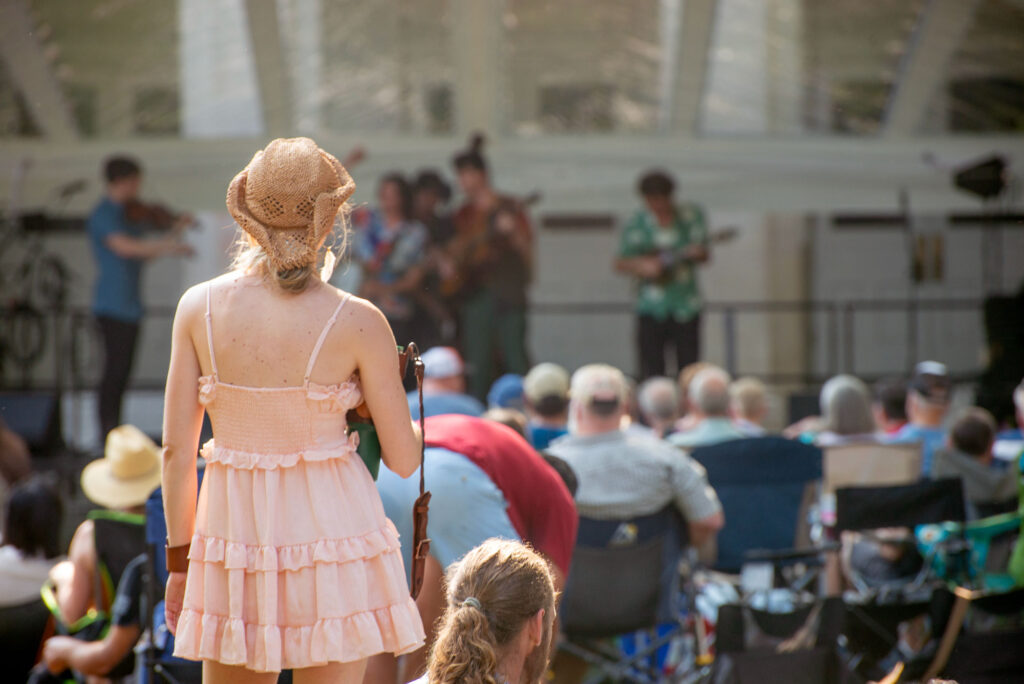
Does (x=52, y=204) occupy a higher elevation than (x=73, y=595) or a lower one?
higher

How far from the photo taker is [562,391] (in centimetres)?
465

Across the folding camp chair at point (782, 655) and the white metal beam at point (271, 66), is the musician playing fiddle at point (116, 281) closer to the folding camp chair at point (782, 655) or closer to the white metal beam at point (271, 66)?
the white metal beam at point (271, 66)

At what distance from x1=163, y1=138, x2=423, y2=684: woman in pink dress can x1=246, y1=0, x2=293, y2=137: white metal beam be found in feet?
21.1

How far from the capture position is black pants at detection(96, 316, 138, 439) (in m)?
6.75

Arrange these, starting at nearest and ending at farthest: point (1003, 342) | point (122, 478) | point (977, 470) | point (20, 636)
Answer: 1. point (20, 636)
2. point (122, 478)
3. point (977, 470)
4. point (1003, 342)

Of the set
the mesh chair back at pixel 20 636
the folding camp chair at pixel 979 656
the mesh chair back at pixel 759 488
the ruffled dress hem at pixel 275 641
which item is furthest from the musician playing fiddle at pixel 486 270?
the ruffled dress hem at pixel 275 641

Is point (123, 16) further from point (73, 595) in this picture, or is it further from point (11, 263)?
point (73, 595)

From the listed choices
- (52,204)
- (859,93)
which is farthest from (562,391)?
(859,93)

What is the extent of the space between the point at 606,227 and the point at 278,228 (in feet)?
30.2

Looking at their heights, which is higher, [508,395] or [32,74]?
[32,74]

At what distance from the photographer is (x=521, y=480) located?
8.55 ft

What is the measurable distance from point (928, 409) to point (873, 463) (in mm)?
584

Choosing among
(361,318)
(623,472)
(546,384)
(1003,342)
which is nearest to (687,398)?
(546,384)

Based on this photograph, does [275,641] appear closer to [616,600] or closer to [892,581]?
[616,600]
